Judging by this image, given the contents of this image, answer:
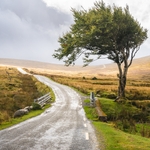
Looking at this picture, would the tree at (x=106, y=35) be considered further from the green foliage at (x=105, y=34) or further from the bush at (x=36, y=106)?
the bush at (x=36, y=106)

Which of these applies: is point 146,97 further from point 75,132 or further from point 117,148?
point 117,148

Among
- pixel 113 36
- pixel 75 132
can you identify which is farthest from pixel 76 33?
pixel 75 132

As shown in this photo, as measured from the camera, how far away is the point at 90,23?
31.3m

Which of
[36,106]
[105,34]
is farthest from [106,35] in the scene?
[36,106]

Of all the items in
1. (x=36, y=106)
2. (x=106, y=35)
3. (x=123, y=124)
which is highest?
(x=106, y=35)

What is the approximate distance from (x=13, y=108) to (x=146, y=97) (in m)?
23.3

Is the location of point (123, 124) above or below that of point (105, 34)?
below

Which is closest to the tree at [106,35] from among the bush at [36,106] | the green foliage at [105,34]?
the green foliage at [105,34]

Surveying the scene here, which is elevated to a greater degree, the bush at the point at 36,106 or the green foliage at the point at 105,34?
the green foliage at the point at 105,34

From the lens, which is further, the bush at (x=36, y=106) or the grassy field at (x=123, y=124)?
the bush at (x=36, y=106)

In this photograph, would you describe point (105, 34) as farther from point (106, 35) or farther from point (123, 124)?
point (123, 124)

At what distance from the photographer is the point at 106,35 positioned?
→ 32.3 m

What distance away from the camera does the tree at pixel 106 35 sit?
31125mm

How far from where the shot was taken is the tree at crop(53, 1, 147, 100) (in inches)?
1225
